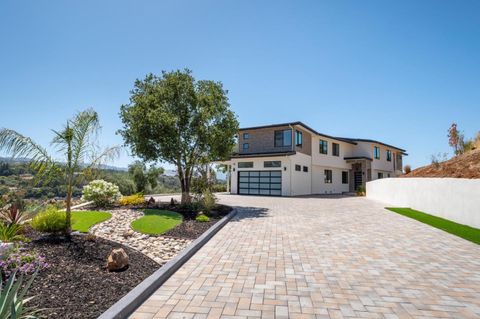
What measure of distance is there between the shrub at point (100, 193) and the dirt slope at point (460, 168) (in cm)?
1678

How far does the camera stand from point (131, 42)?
1152 cm

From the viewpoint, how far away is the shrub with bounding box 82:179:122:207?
42.5 ft

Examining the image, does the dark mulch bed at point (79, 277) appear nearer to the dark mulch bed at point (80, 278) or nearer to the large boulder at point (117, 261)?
the dark mulch bed at point (80, 278)

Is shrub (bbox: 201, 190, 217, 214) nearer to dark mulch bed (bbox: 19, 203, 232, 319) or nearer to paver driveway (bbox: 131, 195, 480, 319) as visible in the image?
paver driveway (bbox: 131, 195, 480, 319)

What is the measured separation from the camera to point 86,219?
954cm

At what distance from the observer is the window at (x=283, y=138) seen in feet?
80.9

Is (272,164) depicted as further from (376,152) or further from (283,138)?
(376,152)

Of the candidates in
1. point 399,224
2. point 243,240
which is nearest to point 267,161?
point 399,224

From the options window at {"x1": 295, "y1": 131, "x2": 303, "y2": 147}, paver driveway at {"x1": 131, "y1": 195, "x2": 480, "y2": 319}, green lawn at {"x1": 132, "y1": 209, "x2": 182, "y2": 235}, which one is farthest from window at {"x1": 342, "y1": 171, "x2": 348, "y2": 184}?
green lawn at {"x1": 132, "y1": 209, "x2": 182, "y2": 235}

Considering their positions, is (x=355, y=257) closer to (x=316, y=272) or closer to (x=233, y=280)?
(x=316, y=272)

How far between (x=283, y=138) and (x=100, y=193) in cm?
1676

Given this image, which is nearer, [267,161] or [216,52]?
[216,52]

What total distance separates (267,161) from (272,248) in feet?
59.8

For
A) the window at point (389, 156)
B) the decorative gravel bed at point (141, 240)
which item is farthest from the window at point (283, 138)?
the window at point (389, 156)
